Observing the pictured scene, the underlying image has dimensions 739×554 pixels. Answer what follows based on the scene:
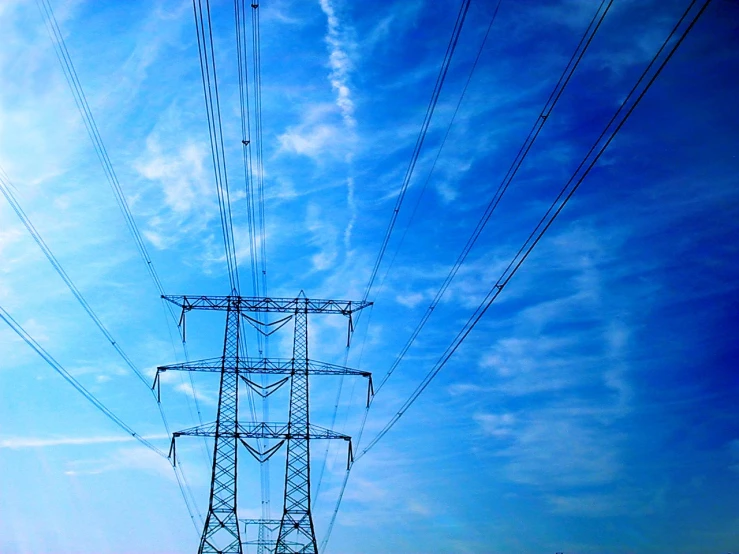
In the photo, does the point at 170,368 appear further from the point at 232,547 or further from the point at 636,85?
the point at 636,85

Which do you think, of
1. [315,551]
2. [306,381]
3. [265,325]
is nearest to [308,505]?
[315,551]

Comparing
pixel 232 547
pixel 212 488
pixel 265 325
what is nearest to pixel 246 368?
pixel 265 325

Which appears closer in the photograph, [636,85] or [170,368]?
[636,85]

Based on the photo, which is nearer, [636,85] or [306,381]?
[636,85]

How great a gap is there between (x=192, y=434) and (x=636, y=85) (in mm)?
34705

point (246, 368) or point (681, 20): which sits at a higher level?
point (246, 368)

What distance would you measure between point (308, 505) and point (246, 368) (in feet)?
32.1

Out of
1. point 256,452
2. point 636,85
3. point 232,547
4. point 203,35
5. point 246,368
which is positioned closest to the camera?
point 636,85

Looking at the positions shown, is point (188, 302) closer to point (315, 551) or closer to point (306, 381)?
point (306, 381)

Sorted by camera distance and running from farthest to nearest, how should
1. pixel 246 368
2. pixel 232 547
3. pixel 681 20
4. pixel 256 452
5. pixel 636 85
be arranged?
1. pixel 246 368
2. pixel 256 452
3. pixel 232 547
4. pixel 636 85
5. pixel 681 20

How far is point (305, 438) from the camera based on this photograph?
39062mm

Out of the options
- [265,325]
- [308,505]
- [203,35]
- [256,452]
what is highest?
[265,325]

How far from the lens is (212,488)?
36.0 metres

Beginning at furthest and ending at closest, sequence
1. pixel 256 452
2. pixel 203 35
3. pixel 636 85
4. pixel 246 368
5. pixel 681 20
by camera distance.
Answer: pixel 246 368
pixel 256 452
pixel 203 35
pixel 636 85
pixel 681 20
